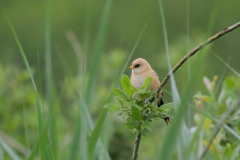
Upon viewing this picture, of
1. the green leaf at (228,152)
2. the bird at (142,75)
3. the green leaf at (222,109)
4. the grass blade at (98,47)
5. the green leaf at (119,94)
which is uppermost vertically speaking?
the grass blade at (98,47)

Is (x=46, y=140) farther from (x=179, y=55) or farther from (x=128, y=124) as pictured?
(x=179, y=55)

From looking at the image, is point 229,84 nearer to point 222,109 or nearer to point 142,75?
point 222,109

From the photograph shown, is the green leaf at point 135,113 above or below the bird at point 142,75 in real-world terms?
above

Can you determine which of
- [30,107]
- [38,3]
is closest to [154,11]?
[38,3]

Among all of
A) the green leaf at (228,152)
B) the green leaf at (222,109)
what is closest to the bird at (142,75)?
the green leaf at (222,109)

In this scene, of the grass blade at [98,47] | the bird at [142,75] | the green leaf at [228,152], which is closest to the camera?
the grass blade at [98,47]

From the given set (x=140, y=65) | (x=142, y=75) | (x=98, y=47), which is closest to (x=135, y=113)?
(x=98, y=47)

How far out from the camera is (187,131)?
1.08 meters

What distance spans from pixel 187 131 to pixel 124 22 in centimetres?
969

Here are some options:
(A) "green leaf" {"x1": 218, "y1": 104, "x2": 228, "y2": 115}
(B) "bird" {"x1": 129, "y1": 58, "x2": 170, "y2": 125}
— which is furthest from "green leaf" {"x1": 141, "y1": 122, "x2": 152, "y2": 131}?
(B) "bird" {"x1": 129, "y1": 58, "x2": 170, "y2": 125}

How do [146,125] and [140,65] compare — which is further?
[140,65]

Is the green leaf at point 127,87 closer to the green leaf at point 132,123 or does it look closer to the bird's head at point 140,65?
the green leaf at point 132,123

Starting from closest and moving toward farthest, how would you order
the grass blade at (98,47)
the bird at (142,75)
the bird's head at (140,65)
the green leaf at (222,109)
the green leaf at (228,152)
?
the grass blade at (98,47) → the green leaf at (228,152) → the green leaf at (222,109) → the bird at (142,75) → the bird's head at (140,65)

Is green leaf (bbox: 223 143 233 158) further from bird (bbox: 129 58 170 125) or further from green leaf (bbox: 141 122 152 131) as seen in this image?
bird (bbox: 129 58 170 125)
